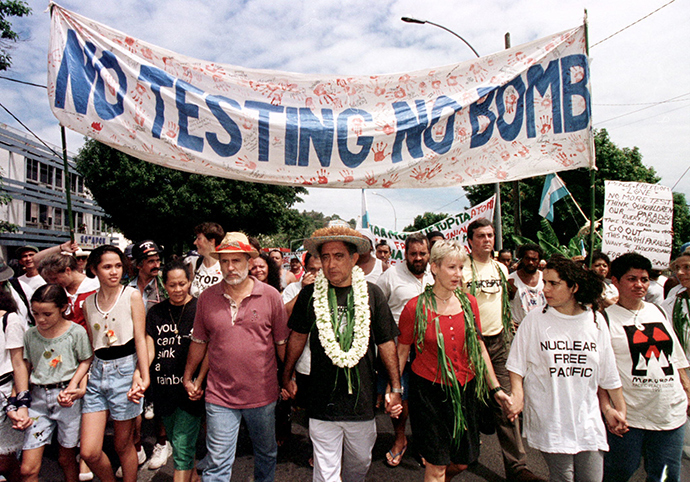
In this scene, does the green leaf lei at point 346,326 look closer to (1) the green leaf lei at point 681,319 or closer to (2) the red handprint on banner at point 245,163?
(2) the red handprint on banner at point 245,163

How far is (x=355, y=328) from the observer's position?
2.74 m

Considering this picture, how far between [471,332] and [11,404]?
3.44 meters

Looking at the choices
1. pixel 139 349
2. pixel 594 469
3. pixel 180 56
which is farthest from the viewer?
pixel 180 56

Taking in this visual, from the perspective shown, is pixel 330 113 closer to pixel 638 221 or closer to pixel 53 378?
pixel 53 378

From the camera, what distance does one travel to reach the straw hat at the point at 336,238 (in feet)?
9.23

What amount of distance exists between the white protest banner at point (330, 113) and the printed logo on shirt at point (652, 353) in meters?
1.42

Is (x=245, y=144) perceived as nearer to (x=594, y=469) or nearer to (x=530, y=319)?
(x=530, y=319)

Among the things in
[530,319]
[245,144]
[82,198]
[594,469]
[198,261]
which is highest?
[82,198]

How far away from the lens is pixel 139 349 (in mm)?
3180

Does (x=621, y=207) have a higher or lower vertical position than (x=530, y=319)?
higher

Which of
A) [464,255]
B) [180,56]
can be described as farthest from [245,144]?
[464,255]

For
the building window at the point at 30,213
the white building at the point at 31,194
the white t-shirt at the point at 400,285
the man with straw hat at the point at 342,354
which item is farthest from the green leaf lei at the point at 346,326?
the building window at the point at 30,213

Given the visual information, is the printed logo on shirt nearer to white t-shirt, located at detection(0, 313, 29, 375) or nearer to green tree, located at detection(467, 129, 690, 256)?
white t-shirt, located at detection(0, 313, 29, 375)

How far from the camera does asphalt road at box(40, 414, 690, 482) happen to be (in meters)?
3.53
